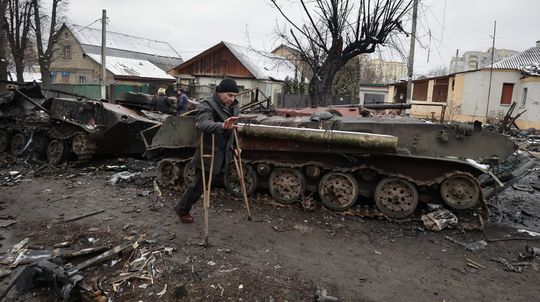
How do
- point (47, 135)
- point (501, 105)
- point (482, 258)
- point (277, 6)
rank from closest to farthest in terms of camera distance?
point (482, 258) < point (47, 135) < point (277, 6) < point (501, 105)

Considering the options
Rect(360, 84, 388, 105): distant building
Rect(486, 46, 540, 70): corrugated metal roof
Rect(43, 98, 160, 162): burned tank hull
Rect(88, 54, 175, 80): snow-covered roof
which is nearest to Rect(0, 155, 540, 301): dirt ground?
Rect(43, 98, 160, 162): burned tank hull

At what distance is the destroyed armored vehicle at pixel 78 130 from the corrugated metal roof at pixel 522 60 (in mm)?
25909

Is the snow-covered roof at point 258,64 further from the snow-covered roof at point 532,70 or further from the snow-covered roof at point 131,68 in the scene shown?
the snow-covered roof at point 532,70

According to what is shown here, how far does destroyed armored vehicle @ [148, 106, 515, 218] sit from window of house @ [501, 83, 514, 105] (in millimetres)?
25403

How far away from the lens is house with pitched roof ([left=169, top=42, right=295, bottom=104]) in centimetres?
2862

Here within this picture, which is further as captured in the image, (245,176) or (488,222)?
(245,176)

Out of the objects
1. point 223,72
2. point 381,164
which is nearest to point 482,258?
point 381,164

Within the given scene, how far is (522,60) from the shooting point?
2861 centimetres

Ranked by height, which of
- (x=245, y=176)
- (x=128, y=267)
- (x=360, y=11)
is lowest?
(x=128, y=267)

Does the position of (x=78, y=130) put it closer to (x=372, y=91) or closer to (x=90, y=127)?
(x=90, y=127)

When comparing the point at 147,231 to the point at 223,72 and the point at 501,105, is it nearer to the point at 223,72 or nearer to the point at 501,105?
the point at 223,72

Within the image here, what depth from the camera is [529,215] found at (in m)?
6.82

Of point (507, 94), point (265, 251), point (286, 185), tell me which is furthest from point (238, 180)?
point (507, 94)

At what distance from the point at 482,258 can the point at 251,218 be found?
3.00 m
